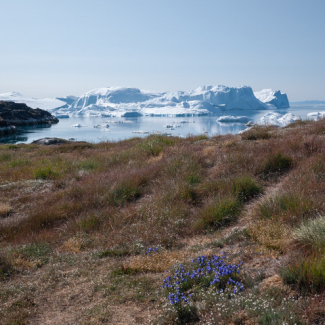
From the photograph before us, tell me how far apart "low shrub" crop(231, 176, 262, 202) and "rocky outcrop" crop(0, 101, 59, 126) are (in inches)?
2753

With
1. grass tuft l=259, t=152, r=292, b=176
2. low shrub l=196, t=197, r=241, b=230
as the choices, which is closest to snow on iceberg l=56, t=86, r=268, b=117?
grass tuft l=259, t=152, r=292, b=176

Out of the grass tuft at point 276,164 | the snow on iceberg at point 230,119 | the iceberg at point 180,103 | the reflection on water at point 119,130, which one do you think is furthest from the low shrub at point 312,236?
the iceberg at point 180,103

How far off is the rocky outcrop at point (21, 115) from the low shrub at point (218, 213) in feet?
231

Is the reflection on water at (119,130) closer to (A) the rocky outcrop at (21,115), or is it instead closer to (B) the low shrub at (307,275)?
(A) the rocky outcrop at (21,115)

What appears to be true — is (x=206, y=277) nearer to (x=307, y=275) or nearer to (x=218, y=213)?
(x=307, y=275)

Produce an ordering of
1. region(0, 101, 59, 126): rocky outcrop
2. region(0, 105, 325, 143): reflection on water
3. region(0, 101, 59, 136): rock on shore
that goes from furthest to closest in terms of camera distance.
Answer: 1. region(0, 101, 59, 126): rocky outcrop
2. region(0, 101, 59, 136): rock on shore
3. region(0, 105, 325, 143): reflection on water

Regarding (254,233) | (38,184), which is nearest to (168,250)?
(254,233)

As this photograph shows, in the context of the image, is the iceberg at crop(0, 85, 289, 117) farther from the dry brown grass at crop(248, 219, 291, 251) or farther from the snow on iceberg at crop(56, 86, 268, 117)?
the dry brown grass at crop(248, 219, 291, 251)

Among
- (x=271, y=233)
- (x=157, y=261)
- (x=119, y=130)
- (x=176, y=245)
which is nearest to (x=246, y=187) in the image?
(x=271, y=233)

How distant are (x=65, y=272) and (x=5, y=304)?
860 millimetres

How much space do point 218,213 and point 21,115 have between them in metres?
76.4

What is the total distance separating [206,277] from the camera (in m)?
3.25

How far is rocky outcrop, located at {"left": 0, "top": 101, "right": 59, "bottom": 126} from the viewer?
6738 cm

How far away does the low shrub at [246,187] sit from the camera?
19.4 feet
